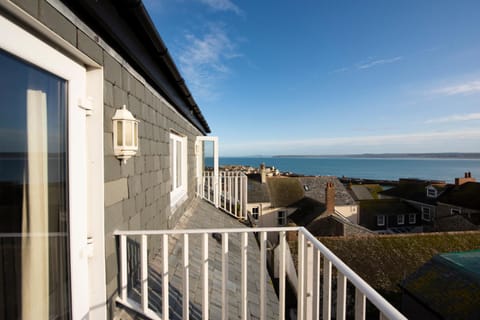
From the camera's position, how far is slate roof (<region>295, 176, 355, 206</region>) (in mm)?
19469

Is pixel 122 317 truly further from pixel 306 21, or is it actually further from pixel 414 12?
pixel 306 21

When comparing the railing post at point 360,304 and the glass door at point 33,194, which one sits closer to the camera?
the glass door at point 33,194

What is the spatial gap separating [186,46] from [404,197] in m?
25.4

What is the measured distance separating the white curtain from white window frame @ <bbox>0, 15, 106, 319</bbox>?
200 millimetres

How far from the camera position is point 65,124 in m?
1.43

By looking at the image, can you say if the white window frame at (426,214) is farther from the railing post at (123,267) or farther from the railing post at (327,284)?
the railing post at (123,267)

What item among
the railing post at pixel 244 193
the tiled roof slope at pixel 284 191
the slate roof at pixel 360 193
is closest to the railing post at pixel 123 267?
the railing post at pixel 244 193

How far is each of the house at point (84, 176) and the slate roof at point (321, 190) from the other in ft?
60.8

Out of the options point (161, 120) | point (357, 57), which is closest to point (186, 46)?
point (161, 120)

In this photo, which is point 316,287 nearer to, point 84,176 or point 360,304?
point 360,304

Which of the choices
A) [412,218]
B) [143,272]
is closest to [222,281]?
[143,272]

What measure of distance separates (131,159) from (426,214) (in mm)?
Result: 26162

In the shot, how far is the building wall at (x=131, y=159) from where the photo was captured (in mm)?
1444

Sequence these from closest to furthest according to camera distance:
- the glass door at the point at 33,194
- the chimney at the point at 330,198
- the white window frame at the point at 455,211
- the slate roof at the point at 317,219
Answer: the glass door at the point at 33,194
the slate roof at the point at 317,219
the chimney at the point at 330,198
the white window frame at the point at 455,211
